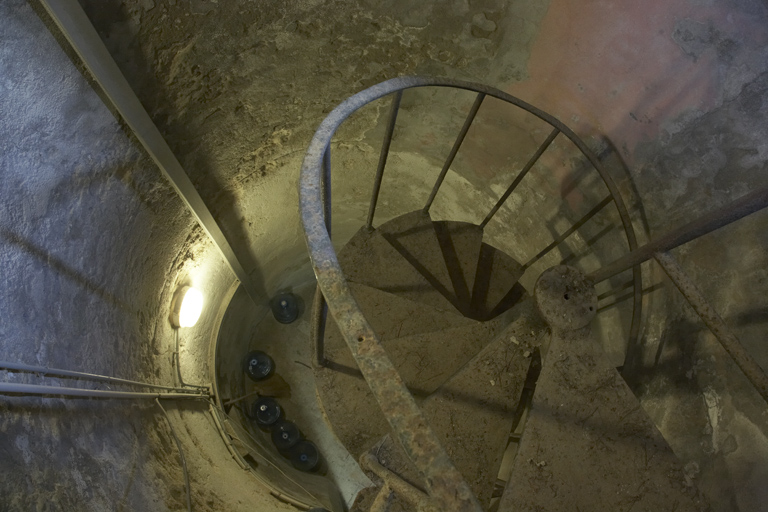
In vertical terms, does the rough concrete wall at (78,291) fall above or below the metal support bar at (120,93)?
below

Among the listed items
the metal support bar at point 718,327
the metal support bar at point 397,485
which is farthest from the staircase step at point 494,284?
the metal support bar at point 397,485

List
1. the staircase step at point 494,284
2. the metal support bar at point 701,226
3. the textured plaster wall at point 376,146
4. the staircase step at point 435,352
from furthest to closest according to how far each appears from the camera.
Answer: the staircase step at point 494,284 < the staircase step at point 435,352 < the textured plaster wall at point 376,146 < the metal support bar at point 701,226

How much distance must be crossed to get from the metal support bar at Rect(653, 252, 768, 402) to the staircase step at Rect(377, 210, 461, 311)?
5.83 feet

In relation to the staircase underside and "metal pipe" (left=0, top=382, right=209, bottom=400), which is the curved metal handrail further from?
"metal pipe" (left=0, top=382, right=209, bottom=400)

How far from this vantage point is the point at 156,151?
3.49 metres

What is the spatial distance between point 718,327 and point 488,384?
118cm

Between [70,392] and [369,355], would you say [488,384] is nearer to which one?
[369,355]

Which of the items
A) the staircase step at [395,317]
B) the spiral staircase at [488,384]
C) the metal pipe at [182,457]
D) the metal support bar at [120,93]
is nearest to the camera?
the spiral staircase at [488,384]

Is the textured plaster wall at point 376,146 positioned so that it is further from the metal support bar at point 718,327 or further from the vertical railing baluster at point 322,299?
the vertical railing baluster at point 322,299

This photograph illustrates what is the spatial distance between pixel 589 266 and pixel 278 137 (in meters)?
2.90

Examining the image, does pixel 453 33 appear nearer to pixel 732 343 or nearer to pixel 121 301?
pixel 732 343

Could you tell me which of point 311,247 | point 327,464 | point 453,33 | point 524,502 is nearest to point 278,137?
point 453,33

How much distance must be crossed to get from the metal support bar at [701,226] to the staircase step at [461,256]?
4.34 feet

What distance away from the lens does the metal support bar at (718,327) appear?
215 cm
